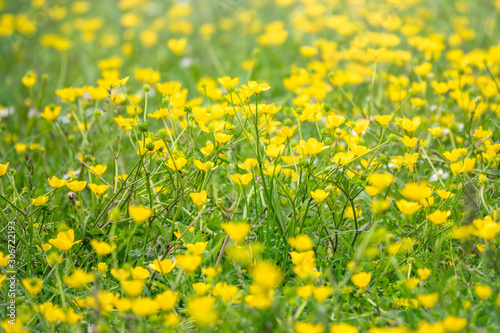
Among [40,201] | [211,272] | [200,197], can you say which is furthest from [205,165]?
[40,201]

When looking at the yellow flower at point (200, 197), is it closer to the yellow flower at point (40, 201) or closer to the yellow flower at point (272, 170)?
the yellow flower at point (272, 170)

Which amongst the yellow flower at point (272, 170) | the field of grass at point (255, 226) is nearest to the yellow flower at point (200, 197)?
the field of grass at point (255, 226)

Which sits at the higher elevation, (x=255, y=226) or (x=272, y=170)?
(x=272, y=170)

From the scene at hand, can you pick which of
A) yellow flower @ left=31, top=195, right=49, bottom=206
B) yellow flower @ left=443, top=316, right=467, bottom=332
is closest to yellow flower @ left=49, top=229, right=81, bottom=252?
yellow flower @ left=31, top=195, right=49, bottom=206

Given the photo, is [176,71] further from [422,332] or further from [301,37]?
[422,332]

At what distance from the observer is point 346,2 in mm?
4965

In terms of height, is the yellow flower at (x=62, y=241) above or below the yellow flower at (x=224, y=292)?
above

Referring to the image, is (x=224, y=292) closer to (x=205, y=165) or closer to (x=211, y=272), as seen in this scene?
(x=211, y=272)

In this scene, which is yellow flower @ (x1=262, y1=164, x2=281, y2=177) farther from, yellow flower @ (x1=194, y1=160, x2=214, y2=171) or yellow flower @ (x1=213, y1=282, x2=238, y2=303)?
yellow flower @ (x1=213, y1=282, x2=238, y2=303)

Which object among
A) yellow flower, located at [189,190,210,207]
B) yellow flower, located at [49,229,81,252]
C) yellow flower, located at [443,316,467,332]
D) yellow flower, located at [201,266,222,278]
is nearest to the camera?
yellow flower, located at [443,316,467,332]

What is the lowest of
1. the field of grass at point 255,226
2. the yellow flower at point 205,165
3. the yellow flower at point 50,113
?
the field of grass at point 255,226

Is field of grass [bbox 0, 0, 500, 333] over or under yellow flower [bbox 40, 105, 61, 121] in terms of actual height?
under

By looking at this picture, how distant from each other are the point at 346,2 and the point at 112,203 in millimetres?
3956

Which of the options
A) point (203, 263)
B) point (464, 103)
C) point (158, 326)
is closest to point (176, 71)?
point (464, 103)
